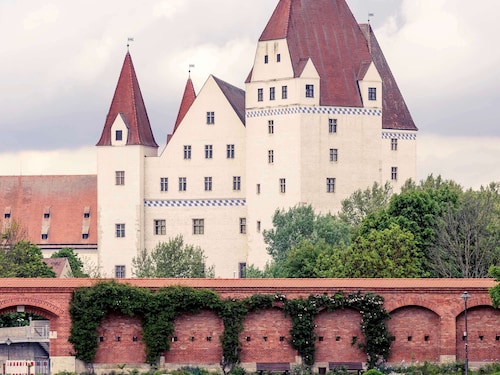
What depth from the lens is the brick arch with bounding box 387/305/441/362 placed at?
7769 centimetres

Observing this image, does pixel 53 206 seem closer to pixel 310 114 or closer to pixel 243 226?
pixel 243 226

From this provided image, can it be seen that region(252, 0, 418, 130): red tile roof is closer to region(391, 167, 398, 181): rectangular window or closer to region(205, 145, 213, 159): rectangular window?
region(391, 167, 398, 181): rectangular window

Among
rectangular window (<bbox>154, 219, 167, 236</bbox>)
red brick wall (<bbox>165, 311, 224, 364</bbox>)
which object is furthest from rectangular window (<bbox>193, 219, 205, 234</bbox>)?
red brick wall (<bbox>165, 311, 224, 364</bbox>)

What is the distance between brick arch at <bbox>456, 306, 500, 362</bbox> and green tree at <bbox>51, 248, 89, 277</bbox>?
142 feet

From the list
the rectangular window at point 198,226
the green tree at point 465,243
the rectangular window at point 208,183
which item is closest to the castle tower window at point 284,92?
the rectangular window at point 208,183

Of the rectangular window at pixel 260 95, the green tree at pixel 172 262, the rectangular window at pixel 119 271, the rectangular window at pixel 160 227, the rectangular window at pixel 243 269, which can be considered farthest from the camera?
the rectangular window at pixel 160 227

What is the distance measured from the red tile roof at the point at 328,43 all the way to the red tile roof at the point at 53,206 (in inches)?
719

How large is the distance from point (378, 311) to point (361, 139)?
42.6 metres

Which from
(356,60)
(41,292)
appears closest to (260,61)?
(356,60)

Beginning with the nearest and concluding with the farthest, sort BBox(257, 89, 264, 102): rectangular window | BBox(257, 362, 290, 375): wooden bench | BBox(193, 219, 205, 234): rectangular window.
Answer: BBox(257, 362, 290, 375): wooden bench < BBox(257, 89, 264, 102): rectangular window < BBox(193, 219, 205, 234): rectangular window

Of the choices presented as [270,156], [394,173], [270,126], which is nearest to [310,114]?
[270,126]

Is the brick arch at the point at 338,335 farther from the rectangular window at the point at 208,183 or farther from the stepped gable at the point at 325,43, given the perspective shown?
the rectangular window at the point at 208,183

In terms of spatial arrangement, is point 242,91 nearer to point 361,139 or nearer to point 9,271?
point 361,139

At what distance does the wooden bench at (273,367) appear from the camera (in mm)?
77188
